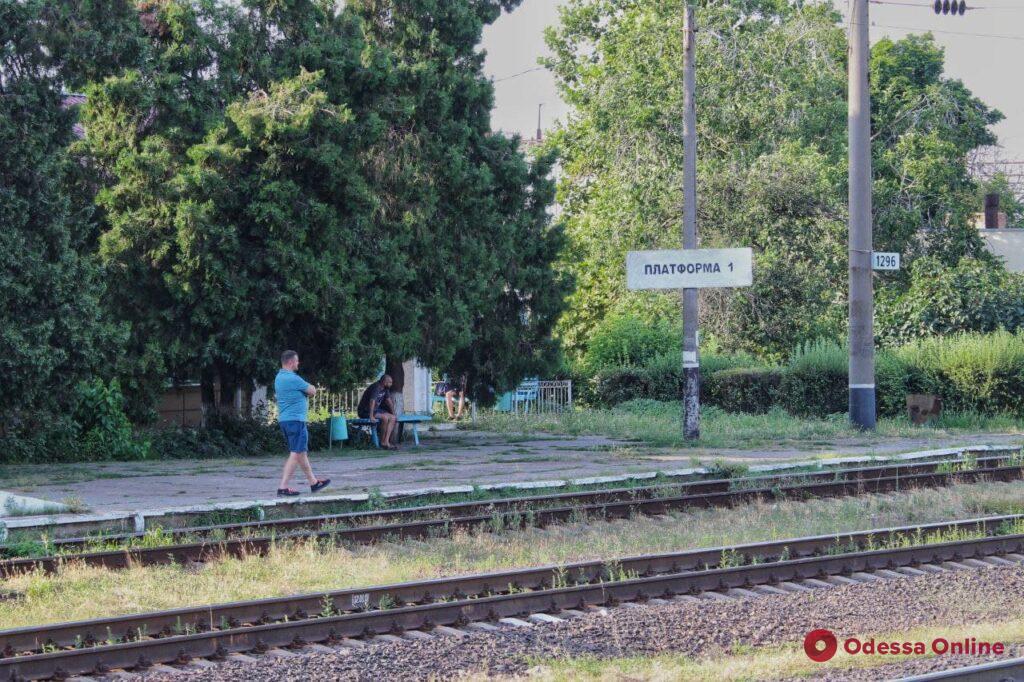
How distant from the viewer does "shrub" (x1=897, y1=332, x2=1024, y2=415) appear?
1184 inches

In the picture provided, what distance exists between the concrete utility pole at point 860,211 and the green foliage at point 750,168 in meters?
13.7

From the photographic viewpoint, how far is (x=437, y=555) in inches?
479

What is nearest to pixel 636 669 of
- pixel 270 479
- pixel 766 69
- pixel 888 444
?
pixel 270 479

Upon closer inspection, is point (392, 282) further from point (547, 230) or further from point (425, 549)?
point (425, 549)

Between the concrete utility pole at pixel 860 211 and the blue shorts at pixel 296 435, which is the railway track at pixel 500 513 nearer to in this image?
the blue shorts at pixel 296 435

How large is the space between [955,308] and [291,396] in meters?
23.5

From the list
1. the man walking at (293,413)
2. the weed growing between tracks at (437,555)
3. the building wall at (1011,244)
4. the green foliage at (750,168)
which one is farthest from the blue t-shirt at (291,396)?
the building wall at (1011,244)

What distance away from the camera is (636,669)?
8141 millimetres

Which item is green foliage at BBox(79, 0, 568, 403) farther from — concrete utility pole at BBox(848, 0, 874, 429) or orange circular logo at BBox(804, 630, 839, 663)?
orange circular logo at BBox(804, 630, 839, 663)

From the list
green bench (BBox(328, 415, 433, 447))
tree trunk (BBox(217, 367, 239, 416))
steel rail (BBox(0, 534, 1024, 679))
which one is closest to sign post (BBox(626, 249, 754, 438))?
green bench (BBox(328, 415, 433, 447))

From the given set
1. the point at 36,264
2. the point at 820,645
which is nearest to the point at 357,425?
the point at 36,264

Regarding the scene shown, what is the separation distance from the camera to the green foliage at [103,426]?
68.9 feet

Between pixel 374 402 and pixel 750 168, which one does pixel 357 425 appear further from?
pixel 750 168

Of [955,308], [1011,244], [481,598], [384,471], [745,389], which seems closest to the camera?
[481,598]
